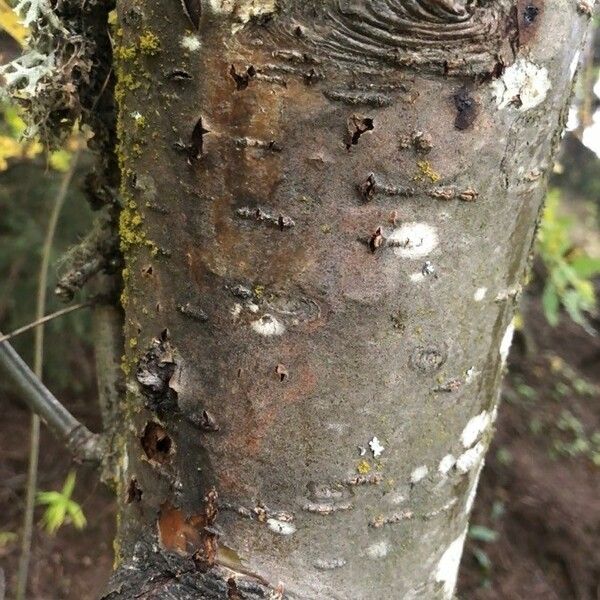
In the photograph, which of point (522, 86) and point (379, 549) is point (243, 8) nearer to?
point (522, 86)

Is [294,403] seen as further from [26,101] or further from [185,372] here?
[26,101]

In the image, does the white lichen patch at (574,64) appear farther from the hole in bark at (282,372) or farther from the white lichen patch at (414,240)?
the hole in bark at (282,372)

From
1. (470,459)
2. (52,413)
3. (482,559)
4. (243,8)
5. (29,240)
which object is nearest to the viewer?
(243,8)

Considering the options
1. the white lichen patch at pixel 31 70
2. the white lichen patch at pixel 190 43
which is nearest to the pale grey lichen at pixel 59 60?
the white lichen patch at pixel 31 70

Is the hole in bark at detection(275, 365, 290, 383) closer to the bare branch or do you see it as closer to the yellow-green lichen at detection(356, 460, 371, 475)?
the yellow-green lichen at detection(356, 460, 371, 475)

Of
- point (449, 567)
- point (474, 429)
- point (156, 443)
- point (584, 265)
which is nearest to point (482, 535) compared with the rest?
point (584, 265)

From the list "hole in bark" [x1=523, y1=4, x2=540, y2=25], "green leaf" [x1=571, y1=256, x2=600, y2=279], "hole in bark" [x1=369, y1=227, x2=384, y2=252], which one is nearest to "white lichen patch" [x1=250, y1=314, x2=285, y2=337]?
"hole in bark" [x1=369, y1=227, x2=384, y2=252]

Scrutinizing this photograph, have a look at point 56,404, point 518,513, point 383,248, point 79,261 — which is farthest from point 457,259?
point 518,513
